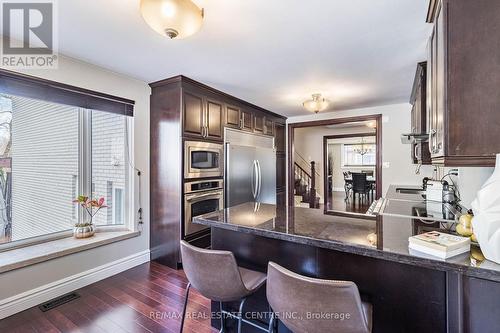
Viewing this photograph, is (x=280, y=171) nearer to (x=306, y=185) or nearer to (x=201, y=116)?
(x=201, y=116)

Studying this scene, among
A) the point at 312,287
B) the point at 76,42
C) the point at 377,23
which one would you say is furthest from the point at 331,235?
the point at 76,42

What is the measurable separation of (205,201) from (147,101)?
1530 mm

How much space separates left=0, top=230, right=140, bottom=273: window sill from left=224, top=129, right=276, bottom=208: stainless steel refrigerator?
5.06 ft

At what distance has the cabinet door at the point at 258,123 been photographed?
4.45m

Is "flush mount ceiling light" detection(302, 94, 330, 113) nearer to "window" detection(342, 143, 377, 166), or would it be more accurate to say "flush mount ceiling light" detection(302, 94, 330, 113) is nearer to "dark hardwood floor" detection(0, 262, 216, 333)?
"dark hardwood floor" detection(0, 262, 216, 333)

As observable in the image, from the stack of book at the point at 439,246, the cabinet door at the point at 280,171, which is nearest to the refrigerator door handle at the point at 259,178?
the cabinet door at the point at 280,171

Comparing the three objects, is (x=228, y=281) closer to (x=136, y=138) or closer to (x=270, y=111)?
(x=136, y=138)

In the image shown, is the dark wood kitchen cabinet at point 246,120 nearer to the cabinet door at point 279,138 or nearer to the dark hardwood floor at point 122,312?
the cabinet door at point 279,138

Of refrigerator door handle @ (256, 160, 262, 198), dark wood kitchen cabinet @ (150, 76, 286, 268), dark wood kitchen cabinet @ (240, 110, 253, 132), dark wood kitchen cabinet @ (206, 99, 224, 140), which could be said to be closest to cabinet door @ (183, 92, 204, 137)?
dark wood kitchen cabinet @ (150, 76, 286, 268)

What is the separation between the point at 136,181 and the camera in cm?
312

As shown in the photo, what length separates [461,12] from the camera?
1.18 metres

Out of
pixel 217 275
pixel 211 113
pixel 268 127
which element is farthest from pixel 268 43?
pixel 268 127

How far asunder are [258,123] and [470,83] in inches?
140

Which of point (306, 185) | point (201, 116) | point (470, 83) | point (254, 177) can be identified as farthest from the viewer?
point (306, 185)
